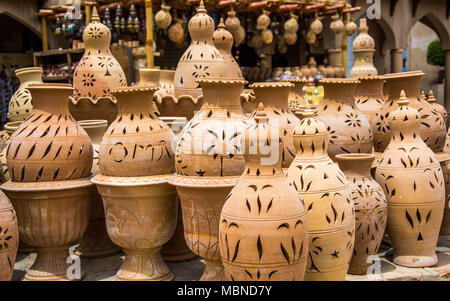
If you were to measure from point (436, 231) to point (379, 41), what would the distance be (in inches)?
606

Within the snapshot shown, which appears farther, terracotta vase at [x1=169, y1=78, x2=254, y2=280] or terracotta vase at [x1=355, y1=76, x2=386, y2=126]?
terracotta vase at [x1=355, y1=76, x2=386, y2=126]

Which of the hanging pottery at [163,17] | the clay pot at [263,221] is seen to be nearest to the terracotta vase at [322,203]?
the clay pot at [263,221]

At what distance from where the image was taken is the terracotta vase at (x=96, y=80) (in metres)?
4.48

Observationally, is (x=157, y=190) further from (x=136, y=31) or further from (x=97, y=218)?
(x=136, y=31)

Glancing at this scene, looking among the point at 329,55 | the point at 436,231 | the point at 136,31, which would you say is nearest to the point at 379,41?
the point at 329,55

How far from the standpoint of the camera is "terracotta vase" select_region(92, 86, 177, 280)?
324 centimetres

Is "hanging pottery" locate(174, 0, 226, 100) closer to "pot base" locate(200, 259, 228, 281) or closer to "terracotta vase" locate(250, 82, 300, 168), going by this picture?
"terracotta vase" locate(250, 82, 300, 168)

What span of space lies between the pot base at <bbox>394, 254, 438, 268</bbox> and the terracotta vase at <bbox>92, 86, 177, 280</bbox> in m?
1.68

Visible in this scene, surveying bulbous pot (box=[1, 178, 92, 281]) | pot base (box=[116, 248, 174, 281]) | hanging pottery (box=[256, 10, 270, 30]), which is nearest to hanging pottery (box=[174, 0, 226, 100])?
bulbous pot (box=[1, 178, 92, 281])

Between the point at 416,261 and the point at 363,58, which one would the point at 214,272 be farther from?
the point at 363,58

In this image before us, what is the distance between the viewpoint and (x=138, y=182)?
3193mm

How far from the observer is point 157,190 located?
3.26m

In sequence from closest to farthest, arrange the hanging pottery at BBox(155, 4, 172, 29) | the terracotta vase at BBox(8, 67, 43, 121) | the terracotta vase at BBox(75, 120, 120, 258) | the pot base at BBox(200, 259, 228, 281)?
1. the pot base at BBox(200, 259, 228, 281)
2. the terracotta vase at BBox(75, 120, 120, 258)
3. the terracotta vase at BBox(8, 67, 43, 121)
4. the hanging pottery at BBox(155, 4, 172, 29)

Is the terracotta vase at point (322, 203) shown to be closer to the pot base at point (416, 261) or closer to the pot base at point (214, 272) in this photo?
the pot base at point (214, 272)
